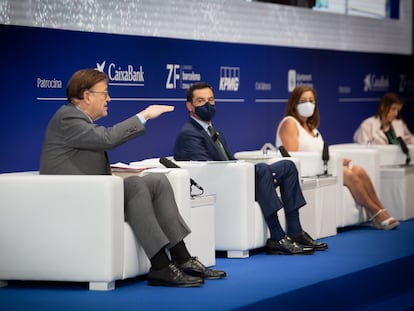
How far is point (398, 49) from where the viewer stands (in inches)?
487

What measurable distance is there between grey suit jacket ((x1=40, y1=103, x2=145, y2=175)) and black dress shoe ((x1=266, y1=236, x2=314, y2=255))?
173 cm

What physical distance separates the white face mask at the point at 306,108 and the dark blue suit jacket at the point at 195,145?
1456 millimetres

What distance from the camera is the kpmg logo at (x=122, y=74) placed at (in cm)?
779

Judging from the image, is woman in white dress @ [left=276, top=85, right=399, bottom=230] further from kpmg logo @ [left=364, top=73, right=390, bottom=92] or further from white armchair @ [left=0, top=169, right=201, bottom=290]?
kpmg logo @ [left=364, top=73, right=390, bottom=92]

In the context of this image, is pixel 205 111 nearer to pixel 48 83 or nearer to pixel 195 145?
pixel 195 145

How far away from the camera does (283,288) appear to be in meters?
5.90

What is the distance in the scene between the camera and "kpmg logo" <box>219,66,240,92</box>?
9203mm

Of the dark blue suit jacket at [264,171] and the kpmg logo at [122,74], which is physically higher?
the kpmg logo at [122,74]

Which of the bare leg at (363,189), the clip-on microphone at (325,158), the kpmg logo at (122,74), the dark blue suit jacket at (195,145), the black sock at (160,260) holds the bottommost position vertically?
the black sock at (160,260)

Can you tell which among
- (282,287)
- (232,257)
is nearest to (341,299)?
(282,287)

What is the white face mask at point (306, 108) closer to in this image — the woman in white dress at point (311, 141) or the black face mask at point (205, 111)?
the woman in white dress at point (311, 141)

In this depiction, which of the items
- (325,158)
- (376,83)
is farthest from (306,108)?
(376,83)

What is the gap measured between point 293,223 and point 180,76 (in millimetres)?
1895

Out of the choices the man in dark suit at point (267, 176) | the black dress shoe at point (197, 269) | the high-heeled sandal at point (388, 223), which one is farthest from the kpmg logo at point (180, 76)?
the black dress shoe at point (197, 269)
